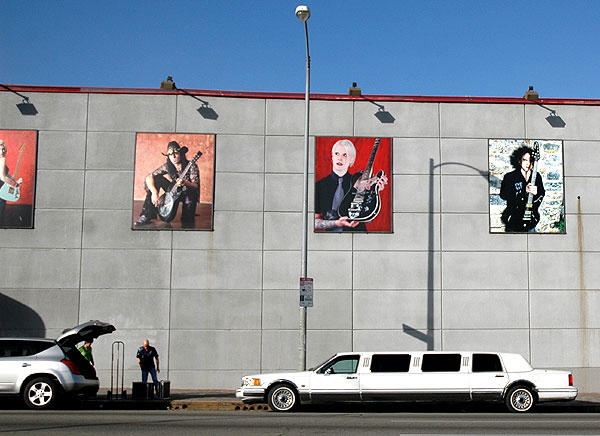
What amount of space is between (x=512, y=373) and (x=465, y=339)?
481 centimetres

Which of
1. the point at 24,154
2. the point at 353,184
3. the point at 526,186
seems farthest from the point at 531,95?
the point at 24,154

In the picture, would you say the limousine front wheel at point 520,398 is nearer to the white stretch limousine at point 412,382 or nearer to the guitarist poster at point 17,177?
the white stretch limousine at point 412,382

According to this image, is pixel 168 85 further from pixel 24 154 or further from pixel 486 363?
pixel 486 363

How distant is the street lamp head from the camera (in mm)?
17594

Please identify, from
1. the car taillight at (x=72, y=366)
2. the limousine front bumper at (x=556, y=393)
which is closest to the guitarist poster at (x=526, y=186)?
the limousine front bumper at (x=556, y=393)

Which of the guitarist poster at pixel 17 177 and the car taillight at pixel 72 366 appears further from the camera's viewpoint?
the guitarist poster at pixel 17 177

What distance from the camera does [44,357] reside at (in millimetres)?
16234

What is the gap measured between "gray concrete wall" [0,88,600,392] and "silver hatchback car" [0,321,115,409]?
458 centimetres

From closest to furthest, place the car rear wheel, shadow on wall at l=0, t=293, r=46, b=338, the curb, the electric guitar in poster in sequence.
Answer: the car rear wheel → the curb → shadow on wall at l=0, t=293, r=46, b=338 → the electric guitar in poster

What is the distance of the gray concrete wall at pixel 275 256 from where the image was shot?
21.2m

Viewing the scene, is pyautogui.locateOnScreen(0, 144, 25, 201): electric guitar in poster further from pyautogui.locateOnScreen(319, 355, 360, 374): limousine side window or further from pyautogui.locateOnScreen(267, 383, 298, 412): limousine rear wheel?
pyautogui.locateOnScreen(319, 355, 360, 374): limousine side window

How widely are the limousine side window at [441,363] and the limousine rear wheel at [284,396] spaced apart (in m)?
3.00

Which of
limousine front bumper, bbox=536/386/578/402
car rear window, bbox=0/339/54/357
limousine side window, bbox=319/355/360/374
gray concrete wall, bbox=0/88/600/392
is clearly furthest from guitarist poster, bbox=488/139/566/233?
car rear window, bbox=0/339/54/357

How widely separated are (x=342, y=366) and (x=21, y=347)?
725 centimetres
